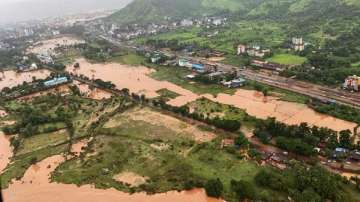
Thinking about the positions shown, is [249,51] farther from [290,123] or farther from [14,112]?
[14,112]

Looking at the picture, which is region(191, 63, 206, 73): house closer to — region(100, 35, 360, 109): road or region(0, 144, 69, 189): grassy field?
region(100, 35, 360, 109): road

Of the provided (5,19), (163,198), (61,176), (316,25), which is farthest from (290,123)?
(5,19)

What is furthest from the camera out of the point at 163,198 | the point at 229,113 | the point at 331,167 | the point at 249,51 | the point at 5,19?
the point at 5,19

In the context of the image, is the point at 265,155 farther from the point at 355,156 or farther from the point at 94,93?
the point at 94,93

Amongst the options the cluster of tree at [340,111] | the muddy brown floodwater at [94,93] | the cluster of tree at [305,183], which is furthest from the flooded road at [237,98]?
the cluster of tree at [305,183]

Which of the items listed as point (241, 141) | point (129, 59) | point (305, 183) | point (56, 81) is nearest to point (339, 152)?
point (305, 183)

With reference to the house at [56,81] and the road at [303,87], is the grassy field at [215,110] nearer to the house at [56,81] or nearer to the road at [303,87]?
the road at [303,87]

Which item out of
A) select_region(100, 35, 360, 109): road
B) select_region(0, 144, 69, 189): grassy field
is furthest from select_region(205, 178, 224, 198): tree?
select_region(100, 35, 360, 109): road
